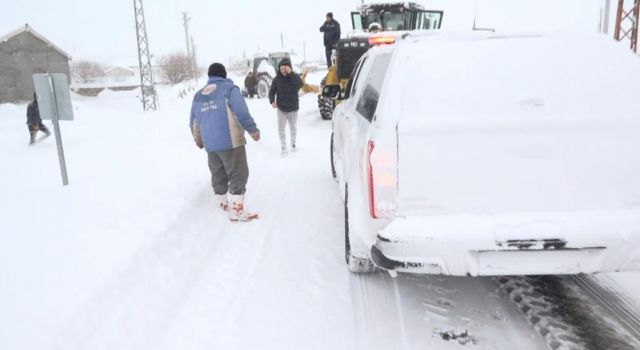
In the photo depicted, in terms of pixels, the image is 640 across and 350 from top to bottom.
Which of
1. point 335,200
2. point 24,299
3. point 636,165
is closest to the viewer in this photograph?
point 636,165

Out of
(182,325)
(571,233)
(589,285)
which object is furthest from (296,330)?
(589,285)

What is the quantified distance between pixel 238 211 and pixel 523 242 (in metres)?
3.41

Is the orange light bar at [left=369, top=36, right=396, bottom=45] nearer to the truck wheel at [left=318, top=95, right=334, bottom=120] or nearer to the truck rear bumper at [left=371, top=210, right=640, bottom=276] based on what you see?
the truck wheel at [left=318, top=95, right=334, bottom=120]

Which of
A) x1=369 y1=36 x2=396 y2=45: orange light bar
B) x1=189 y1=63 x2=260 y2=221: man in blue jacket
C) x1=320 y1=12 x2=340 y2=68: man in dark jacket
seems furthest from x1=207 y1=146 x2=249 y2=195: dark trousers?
x1=320 y1=12 x2=340 y2=68: man in dark jacket

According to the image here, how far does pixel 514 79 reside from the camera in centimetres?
279

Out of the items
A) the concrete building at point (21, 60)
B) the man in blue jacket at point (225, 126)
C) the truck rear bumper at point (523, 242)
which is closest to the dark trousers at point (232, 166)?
the man in blue jacket at point (225, 126)

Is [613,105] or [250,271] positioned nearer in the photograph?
[613,105]

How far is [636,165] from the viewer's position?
2529mm

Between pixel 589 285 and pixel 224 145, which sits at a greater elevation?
pixel 224 145

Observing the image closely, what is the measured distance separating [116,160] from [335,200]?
14.9ft

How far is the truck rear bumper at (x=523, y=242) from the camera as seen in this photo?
2.54 meters

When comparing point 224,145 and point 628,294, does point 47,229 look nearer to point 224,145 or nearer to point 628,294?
point 224,145

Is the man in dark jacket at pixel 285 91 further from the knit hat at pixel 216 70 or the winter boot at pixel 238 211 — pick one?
the winter boot at pixel 238 211

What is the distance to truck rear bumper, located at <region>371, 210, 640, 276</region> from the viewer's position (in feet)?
8.34
